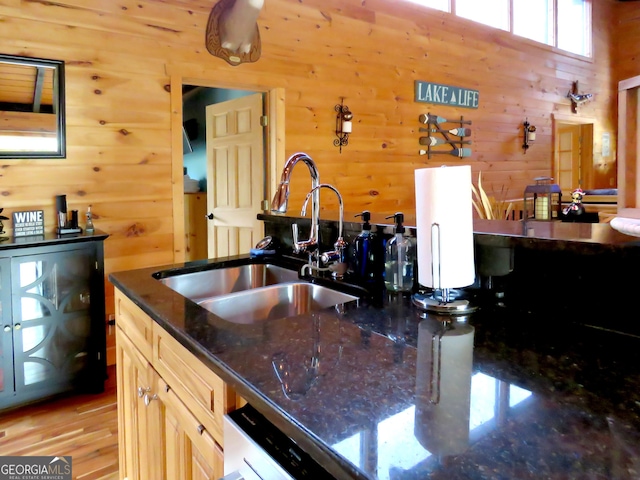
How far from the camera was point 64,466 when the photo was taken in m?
2.12

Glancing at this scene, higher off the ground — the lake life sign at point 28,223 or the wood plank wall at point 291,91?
the wood plank wall at point 291,91

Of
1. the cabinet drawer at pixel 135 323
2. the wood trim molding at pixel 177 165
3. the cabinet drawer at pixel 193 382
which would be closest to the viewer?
the cabinet drawer at pixel 193 382

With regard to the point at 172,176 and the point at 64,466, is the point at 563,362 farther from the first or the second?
the point at 172,176

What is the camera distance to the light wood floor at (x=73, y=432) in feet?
7.01

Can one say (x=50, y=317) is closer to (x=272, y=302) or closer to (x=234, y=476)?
(x=272, y=302)

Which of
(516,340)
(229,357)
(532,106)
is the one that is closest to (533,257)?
(516,340)

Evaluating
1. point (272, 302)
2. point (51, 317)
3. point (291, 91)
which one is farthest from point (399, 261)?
point (291, 91)

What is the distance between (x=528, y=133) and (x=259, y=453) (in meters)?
6.34

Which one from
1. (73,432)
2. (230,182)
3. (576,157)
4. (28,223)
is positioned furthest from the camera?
(576,157)

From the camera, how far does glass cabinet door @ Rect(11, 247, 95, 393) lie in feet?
8.26

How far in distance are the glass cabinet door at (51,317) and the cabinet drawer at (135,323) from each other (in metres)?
1.09

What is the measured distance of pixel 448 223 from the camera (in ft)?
3.95

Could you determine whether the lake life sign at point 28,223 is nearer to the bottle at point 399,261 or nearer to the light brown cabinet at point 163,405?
the light brown cabinet at point 163,405

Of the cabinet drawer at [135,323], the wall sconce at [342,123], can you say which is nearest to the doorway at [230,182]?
the wall sconce at [342,123]
